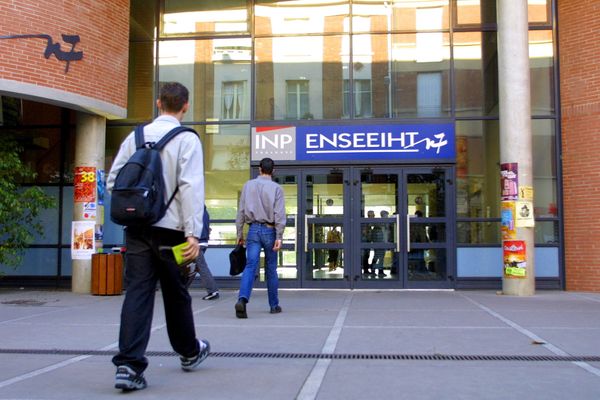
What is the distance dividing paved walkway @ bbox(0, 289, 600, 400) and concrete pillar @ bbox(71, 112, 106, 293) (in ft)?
6.31

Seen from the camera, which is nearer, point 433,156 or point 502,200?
point 502,200

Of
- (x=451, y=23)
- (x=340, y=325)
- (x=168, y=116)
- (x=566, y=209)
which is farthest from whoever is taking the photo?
(x=451, y=23)

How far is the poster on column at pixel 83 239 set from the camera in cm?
1075

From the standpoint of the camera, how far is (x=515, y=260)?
1000 centimetres

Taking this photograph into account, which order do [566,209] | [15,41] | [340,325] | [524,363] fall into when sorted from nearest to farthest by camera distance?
[524,363], [340,325], [15,41], [566,209]

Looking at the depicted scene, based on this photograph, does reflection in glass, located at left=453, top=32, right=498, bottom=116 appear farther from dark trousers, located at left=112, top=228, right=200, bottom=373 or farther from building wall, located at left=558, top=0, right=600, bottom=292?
dark trousers, located at left=112, top=228, right=200, bottom=373

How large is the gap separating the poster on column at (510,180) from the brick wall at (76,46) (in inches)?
265

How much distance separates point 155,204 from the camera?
3832 mm

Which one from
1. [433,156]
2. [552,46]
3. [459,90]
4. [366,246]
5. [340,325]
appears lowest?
[340,325]

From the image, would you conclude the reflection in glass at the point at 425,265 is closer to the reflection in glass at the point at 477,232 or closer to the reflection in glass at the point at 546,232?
the reflection in glass at the point at 477,232

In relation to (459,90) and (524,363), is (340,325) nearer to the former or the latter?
(524,363)

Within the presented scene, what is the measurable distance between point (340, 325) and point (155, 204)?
3.51m

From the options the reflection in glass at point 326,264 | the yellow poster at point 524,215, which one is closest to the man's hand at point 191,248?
the yellow poster at point 524,215

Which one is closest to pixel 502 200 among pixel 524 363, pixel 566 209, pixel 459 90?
pixel 566 209
